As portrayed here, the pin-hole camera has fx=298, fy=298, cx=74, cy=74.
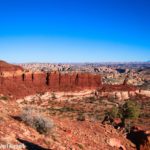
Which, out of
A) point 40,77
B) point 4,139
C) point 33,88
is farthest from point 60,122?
point 40,77

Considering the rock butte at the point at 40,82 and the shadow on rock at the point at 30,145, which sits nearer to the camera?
the shadow on rock at the point at 30,145

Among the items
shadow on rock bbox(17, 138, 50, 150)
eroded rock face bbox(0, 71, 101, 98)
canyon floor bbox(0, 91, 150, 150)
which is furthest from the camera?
eroded rock face bbox(0, 71, 101, 98)

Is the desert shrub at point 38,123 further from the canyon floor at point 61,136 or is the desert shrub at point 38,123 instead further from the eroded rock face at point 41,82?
the eroded rock face at point 41,82

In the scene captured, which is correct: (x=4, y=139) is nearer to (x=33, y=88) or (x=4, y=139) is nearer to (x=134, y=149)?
(x=134, y=149)

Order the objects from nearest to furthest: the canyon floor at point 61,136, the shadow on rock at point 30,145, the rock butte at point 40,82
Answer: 1. the shadow on rock at point 30,145
2. the canyon floor at point 61,136
3. the rock butte at point 40,82

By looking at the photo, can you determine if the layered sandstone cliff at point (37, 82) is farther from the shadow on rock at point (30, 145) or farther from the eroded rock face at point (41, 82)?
the shadow on rock at point (30, 145)

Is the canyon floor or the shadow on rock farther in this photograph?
the canyon floor

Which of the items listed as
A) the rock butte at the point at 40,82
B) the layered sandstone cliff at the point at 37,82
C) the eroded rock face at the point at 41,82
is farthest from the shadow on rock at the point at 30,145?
the eroded rock face at the point at 41,82

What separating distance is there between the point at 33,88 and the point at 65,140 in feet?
177

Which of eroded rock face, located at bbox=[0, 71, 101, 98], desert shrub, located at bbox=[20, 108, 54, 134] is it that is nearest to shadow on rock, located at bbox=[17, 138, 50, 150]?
desert shrub, located at bbox=[20, 108, 54, 134]

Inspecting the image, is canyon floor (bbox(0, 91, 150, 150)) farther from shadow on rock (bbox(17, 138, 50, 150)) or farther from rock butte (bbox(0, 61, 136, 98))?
rock butte (bbox(0, 61, 136, 98))

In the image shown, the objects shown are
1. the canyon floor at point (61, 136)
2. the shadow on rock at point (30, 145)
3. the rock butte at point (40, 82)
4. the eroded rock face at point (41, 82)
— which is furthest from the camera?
the rock butte at point (40, 82)

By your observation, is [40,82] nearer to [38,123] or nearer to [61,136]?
[61,136]

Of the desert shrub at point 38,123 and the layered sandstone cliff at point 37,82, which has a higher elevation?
the desert shrub at point 38,123
